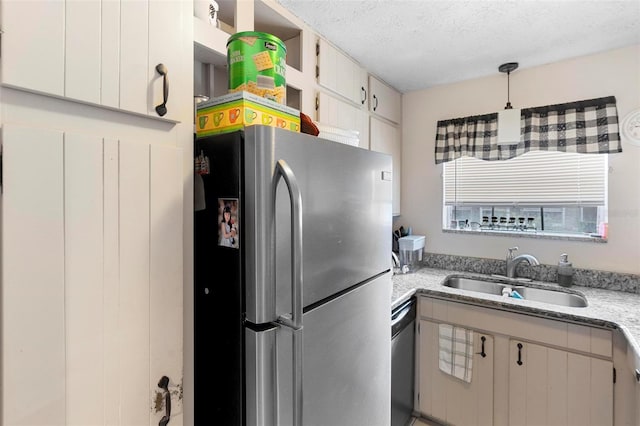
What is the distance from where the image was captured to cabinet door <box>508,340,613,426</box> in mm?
1590

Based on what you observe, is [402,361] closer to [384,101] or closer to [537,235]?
[537,235]

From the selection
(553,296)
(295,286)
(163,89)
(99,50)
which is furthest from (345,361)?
(553,296)

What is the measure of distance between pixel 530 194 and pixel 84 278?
2.61 metres

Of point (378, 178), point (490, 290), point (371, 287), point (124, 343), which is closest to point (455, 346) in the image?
point (490, 290)

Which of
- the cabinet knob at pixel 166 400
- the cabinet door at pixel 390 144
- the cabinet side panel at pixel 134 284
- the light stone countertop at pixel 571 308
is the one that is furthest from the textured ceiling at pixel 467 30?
the cabinet knob at pixel 166 400

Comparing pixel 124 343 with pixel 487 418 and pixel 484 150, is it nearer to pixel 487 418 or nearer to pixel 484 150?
pixel 487 418

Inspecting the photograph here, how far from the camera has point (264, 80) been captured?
952mm

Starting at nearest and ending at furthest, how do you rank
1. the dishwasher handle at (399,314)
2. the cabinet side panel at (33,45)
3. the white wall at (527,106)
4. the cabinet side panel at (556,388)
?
the cabinet side panel at (33,45), the cabinet side panel at (556,388), the dishwasher handle at (399,314), the white wall at (527,106)

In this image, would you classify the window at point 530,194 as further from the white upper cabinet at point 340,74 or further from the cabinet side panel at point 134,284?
the cabinet side panel at point 134,284

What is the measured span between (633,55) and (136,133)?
8.99 feet

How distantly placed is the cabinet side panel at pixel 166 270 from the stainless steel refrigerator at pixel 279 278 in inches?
3.9

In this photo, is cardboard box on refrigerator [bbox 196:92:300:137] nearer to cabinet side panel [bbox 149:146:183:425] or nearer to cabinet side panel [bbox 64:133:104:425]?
cabinet side panel [bbox 149:146:183:425]

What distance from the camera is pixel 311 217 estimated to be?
3.10ft

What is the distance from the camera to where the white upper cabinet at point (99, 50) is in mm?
581
